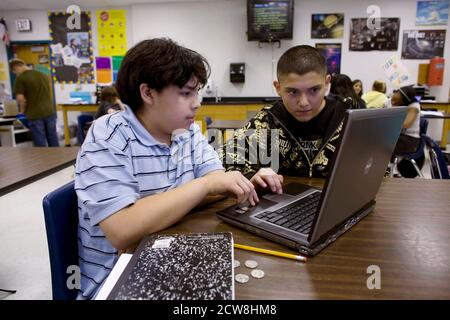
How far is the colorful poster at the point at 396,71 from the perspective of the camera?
19.5 feet

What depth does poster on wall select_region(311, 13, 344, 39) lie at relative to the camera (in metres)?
5.91

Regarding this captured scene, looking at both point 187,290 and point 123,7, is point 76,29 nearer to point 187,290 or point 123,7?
point 123,7

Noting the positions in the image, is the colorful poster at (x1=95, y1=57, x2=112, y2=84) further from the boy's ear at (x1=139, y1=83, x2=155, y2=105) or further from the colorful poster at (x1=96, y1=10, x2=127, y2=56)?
the boy's ear at (x1=139, y1=83, x2=155, y2=105)

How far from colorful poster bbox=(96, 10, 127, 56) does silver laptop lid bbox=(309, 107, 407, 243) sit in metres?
6.58

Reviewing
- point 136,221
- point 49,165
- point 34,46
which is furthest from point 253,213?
point 34,46

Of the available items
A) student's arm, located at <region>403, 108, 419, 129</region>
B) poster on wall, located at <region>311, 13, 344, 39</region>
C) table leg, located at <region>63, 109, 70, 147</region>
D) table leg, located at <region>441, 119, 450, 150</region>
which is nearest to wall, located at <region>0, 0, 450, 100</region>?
poster on wall, located at <region>311, 13, 344, 39</region>

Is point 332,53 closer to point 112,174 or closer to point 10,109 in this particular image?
point 10,109

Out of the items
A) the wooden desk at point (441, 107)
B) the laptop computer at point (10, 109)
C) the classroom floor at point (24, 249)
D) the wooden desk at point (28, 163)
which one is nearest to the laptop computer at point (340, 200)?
the wooden desk at point (28, 163)

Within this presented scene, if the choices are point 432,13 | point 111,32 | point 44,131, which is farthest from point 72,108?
point 432,13

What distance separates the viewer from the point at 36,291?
1.79m

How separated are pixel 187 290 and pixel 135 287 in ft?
0.25

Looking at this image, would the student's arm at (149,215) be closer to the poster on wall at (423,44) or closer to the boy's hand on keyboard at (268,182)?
the boy's hand on keyboard at (268,182)

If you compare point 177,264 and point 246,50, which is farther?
point 246,50

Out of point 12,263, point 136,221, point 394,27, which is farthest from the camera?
point 394,27
